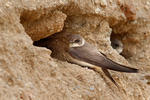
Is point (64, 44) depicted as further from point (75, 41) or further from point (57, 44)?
point (75, 41)

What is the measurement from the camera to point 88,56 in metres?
3.29

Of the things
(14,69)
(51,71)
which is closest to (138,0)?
(51,71)

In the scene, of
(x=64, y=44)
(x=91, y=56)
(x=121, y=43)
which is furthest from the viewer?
(x=121, y=43)

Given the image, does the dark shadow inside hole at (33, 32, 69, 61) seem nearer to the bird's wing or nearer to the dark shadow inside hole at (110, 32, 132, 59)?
the bird's wing

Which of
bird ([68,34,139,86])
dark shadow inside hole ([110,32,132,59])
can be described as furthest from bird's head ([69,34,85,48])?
dark shadow inside hole ([110,32,132,59])

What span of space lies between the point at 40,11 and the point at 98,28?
29.6 inches

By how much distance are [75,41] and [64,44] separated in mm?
186

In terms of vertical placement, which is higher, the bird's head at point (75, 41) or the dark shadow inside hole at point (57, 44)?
the bird's head at point (75, 41)

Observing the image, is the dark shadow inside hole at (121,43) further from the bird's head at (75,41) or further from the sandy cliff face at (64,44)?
the bird's head at (75,41)

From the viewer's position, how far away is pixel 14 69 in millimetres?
2420

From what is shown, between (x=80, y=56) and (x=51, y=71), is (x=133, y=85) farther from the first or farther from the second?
(x=51, y=71)

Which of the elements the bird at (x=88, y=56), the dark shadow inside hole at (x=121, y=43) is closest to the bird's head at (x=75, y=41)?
the bird at (x=88, y=56)

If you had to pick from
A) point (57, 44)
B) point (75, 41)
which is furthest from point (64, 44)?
point (75, 41)

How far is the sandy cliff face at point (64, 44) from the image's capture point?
97.0 inches
